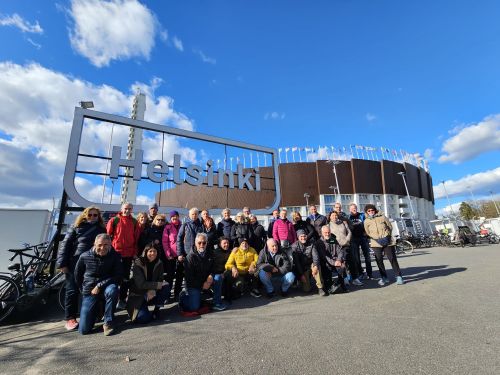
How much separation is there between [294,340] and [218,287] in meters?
2.07

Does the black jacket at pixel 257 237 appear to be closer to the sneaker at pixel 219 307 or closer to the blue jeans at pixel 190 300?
the sneaker at pixel 219 307

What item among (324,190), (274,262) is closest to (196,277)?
(274,262)

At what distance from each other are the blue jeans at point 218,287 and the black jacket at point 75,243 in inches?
86.1

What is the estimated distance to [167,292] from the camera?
461 centimetres

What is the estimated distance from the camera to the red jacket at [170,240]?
17.7 ft

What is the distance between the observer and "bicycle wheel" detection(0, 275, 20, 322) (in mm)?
4422

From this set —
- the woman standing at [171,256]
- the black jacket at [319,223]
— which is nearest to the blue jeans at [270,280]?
the black jacket at [319,223]

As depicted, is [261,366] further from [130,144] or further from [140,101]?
[140,101]

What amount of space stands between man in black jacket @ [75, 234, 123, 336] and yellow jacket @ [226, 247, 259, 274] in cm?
204

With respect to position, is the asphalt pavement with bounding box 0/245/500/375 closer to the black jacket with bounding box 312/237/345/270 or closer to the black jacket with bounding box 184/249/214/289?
the black jacket with bounding box 184/249/214/289

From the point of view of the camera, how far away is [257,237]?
630cm

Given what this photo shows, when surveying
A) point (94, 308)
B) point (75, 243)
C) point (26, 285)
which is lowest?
point (94, 308)

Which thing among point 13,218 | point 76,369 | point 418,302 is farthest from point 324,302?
point 13,218

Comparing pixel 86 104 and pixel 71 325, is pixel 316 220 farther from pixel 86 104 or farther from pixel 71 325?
pixel 86 104
